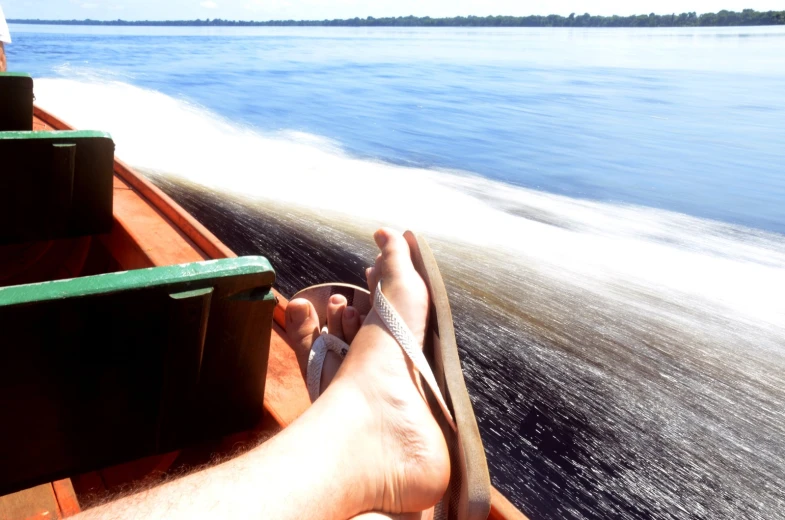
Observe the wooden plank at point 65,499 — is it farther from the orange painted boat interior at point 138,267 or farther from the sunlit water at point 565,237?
the sunlit water at point 565,237

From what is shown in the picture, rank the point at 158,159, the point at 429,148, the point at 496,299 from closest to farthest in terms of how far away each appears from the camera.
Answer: the point at 496,299
the point at 158,159
the point at 429,148

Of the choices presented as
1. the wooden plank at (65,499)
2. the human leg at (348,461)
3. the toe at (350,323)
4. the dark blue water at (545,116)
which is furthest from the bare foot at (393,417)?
the dark blue water at (545,116)

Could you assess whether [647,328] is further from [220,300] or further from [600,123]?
[600,123]

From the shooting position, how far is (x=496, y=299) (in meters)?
2.47

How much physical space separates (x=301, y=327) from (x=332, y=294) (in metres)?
0.11

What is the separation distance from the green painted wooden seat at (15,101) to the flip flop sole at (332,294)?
116cm

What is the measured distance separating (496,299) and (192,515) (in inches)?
76.6

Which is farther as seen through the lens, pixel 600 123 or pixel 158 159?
pixel 600 123

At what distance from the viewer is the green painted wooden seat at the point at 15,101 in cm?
177

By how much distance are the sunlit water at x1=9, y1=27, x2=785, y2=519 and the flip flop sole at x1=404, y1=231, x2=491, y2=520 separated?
2.21ft

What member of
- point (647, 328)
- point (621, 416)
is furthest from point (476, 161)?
point (621, 416)

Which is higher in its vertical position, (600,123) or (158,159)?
(600,123)

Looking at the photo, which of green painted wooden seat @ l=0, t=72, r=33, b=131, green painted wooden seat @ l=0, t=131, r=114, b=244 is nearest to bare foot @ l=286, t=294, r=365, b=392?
green painted wooden seat @ l=0, t=131, r=114, b=244

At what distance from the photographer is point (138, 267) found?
160cm
